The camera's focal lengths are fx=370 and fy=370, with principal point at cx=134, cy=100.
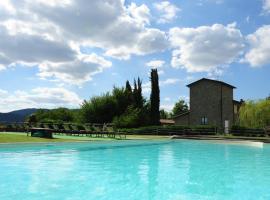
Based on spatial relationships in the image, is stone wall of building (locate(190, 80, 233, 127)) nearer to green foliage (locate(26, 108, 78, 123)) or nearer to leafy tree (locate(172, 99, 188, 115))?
green foliage (locate(26, 108, 78, 123))

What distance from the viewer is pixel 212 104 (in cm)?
4888

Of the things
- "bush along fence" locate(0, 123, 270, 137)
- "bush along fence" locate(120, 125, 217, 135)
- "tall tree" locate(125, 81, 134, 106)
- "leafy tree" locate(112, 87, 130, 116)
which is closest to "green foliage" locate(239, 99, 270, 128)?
"bush along fence" locate(0, 123, 270, 137)

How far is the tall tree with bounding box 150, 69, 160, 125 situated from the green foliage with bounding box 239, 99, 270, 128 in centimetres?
1034

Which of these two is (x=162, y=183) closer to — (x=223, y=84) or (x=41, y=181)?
(x=41, y=181)

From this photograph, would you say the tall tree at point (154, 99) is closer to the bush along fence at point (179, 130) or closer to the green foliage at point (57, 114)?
the bush along fence at point (179, 130)

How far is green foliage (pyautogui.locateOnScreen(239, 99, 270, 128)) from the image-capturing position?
4247cm

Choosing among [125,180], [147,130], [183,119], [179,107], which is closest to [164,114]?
[179,107]

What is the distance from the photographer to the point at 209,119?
161 ft

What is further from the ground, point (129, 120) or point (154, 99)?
point (154, 99)

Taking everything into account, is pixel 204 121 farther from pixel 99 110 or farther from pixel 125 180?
pixel 125 180

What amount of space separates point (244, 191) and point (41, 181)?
518cm

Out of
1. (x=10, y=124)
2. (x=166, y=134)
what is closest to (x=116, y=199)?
(x=10, y=124)

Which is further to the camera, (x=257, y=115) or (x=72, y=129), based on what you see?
(x=257, y=115)

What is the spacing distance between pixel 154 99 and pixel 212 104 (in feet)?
26.4
